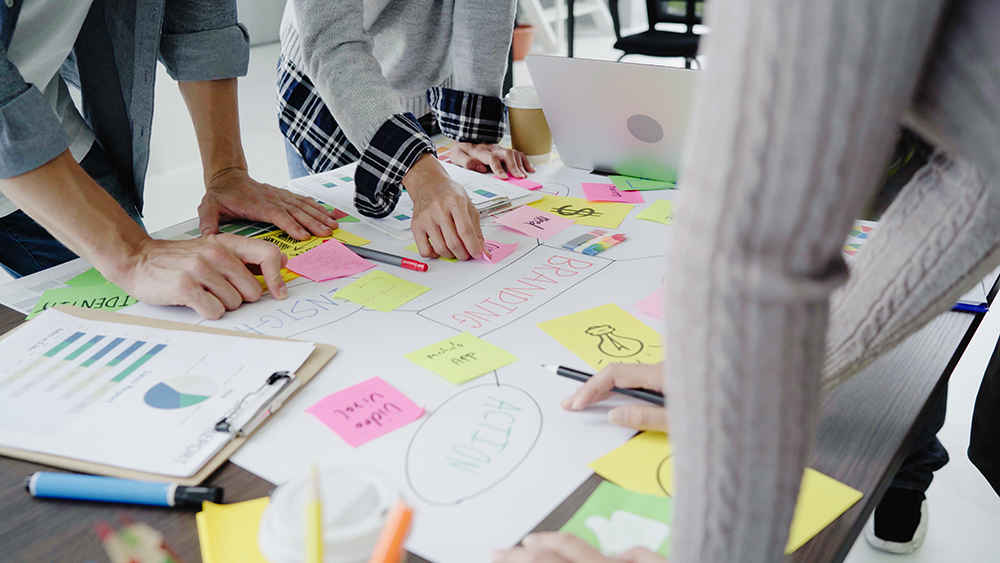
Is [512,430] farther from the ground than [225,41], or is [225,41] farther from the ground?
[225,41]

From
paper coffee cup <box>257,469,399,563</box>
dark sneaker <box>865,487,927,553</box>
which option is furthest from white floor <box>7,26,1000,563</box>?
paper coffee cup <box>257,469,399,563</box>

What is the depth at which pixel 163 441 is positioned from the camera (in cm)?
57

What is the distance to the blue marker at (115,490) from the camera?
506mm

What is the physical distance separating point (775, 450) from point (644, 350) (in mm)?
431

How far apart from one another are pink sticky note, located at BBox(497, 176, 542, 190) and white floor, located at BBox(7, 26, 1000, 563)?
0.94 meters

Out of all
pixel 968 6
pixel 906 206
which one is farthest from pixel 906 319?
pixel 968 6

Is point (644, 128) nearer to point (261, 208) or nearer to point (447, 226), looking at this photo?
point (447, 226)

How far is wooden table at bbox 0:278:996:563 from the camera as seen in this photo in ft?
1.57

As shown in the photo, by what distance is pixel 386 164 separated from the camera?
105 cm

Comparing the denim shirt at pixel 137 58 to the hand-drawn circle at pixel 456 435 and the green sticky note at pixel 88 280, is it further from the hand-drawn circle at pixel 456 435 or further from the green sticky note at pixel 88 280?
the hand-drawn circle at pixel 456 435

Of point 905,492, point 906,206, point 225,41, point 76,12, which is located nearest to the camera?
point 906,206

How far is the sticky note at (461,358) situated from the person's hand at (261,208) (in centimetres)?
40

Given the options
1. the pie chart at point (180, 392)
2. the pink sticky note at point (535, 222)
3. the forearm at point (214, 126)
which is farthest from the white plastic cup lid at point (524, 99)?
the pie chart at point (180, 392)

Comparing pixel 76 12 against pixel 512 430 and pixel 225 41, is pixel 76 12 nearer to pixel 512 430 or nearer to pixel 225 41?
pixel 225 41
